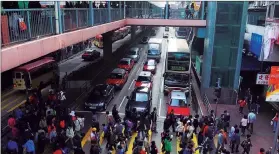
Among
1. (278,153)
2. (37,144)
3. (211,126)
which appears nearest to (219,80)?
(211,126)

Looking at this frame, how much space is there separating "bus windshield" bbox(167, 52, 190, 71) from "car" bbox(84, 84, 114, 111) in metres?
5.28

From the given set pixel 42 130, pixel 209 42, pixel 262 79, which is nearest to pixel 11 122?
pixel 42 130

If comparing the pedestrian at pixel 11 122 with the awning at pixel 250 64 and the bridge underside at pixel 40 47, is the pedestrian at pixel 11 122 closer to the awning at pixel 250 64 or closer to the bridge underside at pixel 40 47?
the bridge underside at pixel 40 47

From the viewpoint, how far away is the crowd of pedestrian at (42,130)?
10918 millimetres

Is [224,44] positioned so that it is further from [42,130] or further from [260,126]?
[42,130]

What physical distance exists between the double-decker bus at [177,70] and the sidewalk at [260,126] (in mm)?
2955

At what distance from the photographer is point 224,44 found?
2022cm

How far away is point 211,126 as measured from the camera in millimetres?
12781

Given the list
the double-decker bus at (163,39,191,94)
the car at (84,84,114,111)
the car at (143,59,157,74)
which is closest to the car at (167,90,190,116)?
the double-decker bus at (163,39,191,94)

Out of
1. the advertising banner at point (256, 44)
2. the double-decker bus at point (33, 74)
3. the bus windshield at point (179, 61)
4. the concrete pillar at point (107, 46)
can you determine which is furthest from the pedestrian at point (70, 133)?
the concrete pillar at point (107, 46)

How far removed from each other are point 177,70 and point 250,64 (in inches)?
232

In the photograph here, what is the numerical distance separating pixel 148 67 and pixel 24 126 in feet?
57.4

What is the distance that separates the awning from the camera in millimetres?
22000

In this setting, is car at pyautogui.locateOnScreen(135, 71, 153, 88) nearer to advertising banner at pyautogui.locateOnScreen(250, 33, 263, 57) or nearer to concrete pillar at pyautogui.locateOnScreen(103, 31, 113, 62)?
advertising banner at pyautogui.locateOnScreen(250, 33, 263, 57)
